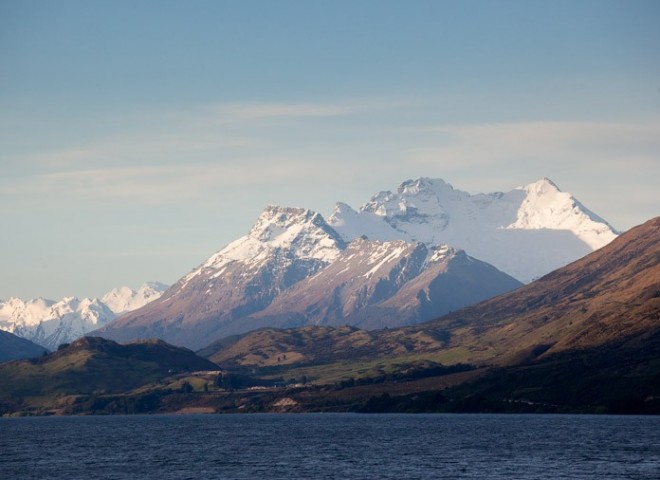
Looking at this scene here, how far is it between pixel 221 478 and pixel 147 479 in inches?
488

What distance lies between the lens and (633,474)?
191375 millimetres

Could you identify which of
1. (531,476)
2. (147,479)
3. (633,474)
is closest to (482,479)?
(531,476)

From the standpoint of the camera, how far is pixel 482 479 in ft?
629

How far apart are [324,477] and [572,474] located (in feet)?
134

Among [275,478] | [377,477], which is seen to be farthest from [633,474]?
[275,478]

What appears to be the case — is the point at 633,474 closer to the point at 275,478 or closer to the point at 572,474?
the point at 572,474

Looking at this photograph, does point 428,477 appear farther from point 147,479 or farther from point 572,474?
point 147,479

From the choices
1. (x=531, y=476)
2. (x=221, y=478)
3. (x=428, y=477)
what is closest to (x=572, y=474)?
(x=531, y=476)

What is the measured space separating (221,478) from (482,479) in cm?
4330

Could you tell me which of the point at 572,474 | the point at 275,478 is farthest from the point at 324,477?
the point at 572,474

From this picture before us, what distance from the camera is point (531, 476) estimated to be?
193250mm

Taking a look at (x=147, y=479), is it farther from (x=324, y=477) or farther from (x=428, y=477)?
(x=428, y=477)

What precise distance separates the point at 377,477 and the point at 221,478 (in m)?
26.1

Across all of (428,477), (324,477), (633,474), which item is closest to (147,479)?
(324,477)
